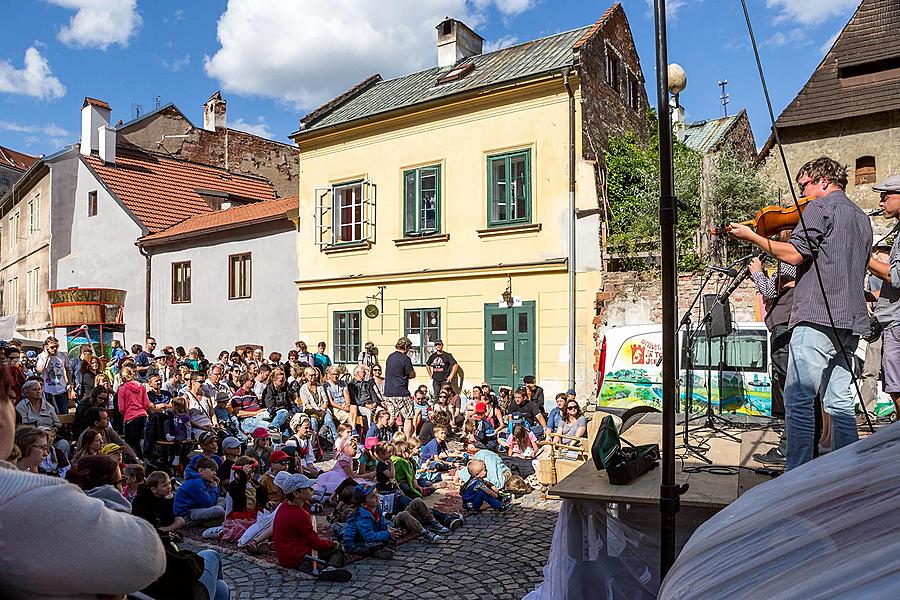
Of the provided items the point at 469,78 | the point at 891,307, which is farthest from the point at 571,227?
the point at 891,307

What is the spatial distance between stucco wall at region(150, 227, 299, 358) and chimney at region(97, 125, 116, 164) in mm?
5288

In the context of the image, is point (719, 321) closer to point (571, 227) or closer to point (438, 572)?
point (438, 572)

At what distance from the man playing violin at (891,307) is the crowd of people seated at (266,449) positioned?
12.5 ft

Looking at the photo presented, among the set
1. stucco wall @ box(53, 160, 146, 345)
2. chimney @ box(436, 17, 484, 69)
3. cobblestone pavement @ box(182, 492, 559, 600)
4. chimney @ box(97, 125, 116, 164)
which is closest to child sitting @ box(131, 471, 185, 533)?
cobblestone pavement @ box(182, 492, 559, 600)

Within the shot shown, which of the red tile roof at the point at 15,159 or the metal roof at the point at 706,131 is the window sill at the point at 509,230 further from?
the red tile roof at the point at 15,159

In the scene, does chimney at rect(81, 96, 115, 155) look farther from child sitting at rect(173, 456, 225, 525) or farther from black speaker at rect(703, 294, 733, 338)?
black speaker at rect(703, 294, 733, 338)

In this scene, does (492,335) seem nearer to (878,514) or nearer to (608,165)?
(608,165)

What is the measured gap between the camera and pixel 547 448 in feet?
33.2

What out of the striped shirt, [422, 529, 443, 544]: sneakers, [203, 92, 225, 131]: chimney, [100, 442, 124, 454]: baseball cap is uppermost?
[203, 92, 225, 131]: chimney

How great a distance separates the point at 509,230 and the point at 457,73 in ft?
15.7

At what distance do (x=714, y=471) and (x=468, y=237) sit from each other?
476 inches

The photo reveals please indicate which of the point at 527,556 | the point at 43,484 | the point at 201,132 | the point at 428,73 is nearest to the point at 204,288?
the point at 428,73

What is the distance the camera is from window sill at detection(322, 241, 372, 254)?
1770cm

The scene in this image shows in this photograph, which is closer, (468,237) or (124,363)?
(124,363)
